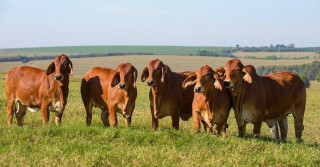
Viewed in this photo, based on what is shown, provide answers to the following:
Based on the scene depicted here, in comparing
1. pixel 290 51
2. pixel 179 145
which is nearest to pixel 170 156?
pixel 179 145

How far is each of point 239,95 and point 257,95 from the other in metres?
0.43

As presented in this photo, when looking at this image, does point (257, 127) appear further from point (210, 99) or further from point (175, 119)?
point (175, 119)

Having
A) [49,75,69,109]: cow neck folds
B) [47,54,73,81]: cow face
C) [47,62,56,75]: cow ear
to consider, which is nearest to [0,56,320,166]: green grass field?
[47,54,73,81]: cow face

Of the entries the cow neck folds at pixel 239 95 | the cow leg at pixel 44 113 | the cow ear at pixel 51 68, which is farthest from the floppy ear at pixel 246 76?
the cow leg at pixel 44 113

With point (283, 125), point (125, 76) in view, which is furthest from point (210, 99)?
point (283, 125)

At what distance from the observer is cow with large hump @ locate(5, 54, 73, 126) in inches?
488

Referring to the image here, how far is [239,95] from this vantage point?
1115 centimetres

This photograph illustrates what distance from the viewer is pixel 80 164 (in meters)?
7.68

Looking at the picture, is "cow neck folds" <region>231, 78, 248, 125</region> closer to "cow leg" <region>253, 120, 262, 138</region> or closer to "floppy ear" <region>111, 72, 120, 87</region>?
"cow leg" <region>253, 120, 262, 138</region>

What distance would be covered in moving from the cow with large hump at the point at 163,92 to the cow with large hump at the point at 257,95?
157cm

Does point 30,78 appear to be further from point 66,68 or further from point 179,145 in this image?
point 179,145

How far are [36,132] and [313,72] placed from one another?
113953mm

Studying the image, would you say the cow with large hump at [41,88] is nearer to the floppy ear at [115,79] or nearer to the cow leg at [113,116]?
the floppy ear at [115,79]

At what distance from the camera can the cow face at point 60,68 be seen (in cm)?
1211
